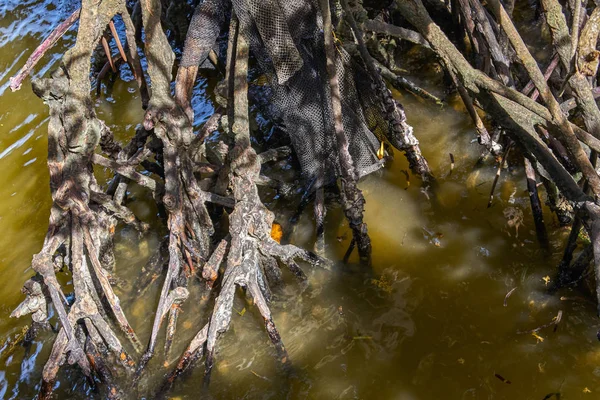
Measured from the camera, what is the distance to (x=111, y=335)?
2.98 m

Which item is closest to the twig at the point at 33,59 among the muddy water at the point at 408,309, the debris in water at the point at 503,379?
the muddy water at the point at 408,309

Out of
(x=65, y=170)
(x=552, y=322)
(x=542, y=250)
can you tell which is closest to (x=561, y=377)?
(x=552, y=322)

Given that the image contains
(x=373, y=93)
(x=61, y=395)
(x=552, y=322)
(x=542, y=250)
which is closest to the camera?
(x=552, y=322)

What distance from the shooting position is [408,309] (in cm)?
312

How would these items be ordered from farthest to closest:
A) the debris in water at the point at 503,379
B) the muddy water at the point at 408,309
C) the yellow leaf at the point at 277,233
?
the yellow leaf at the point at 277,233, the muddy water at the point at 408,309, the debris in water at the point at 503,379

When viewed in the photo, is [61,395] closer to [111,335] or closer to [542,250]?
[111,335]

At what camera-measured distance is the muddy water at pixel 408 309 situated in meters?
2.78

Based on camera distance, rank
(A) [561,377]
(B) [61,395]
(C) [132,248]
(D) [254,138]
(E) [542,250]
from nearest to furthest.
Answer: (A) [561,377]
(B) [61,395]
(E) [542,250]
(C) [132,248]
(D) [254,138]

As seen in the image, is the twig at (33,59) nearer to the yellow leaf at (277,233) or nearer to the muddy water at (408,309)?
the muddy water at (408,309)

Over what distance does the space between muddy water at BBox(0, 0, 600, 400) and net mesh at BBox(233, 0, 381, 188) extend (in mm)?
478

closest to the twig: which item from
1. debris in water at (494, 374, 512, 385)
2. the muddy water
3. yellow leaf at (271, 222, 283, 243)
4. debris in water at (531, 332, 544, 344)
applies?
the muddy water

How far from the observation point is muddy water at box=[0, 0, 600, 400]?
2775mm

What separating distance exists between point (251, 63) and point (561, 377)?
3600mm

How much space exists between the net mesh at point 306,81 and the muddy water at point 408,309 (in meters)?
0.48
